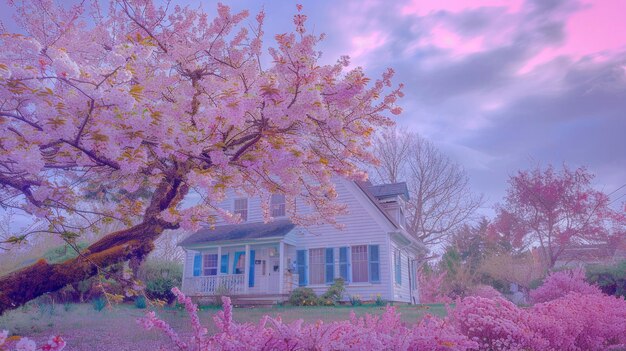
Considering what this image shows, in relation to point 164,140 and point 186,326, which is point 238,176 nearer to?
point 164,140

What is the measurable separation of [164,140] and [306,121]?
140 centimetres

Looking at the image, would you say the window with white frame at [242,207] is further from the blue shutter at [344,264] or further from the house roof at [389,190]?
the house roof at [389,190]

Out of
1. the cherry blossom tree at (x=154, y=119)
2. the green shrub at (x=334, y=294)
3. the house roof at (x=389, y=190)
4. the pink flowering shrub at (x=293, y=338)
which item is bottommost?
the green shrub at (x=334, y=294)

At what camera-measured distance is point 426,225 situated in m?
25.9

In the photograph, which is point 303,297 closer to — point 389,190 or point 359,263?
point 359,263

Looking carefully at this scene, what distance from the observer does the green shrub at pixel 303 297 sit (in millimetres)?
15609

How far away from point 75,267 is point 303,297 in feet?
39.5

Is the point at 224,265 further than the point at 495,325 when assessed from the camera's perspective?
Yes

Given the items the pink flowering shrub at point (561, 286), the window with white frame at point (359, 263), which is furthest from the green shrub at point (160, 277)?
the pink flowering shrub at point (561, 286)

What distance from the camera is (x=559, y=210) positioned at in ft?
66.5

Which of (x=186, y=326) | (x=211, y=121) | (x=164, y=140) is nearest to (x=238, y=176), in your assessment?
(x=211, y=121)

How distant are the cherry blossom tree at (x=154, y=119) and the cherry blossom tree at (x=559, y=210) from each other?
17427 mm

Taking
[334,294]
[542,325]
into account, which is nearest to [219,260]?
[334,294]

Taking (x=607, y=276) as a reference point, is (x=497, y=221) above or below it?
→ above
